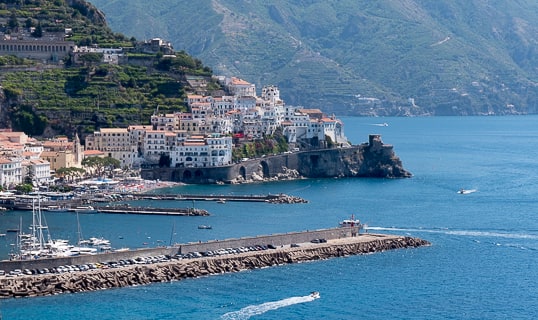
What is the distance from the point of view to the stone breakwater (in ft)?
182

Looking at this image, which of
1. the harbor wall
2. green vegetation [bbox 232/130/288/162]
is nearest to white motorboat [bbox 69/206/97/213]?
the harbor wall

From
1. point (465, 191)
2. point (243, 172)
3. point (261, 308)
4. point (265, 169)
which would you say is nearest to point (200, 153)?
point (243, 172)

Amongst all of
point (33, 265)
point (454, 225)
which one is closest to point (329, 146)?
A: point (454, 225)

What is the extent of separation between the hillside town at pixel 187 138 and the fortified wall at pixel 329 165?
2.04m

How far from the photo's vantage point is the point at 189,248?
206ft

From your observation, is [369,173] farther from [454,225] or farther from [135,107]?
[454,225]

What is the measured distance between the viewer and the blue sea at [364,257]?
177 ft

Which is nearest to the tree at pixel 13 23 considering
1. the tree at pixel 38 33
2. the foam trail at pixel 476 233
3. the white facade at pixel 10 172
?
the tree at pixel 38 33

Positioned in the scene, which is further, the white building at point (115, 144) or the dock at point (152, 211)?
the white building at point (115, 144)

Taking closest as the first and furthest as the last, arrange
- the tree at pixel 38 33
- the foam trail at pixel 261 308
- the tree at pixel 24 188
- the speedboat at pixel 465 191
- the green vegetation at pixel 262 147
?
1. the foam trail at pixel 261 308
2. the tree at pixel 24 188
3. the speedboat at pixel 465 191
4. the green vegetation at pixel 262 147
5. the tree at pixel 38 33

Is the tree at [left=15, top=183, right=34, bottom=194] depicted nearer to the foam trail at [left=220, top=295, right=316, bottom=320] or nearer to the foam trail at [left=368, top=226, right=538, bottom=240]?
the foam trail at [left=368, top=226, right=538, bottom=240]

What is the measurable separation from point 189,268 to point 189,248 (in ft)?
9.89

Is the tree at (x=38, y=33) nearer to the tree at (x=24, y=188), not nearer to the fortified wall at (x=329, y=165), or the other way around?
the fortified wall at (x=329, y=165)

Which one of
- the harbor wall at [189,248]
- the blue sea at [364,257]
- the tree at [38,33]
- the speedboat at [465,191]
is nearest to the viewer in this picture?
the blue sea at [364,257]
